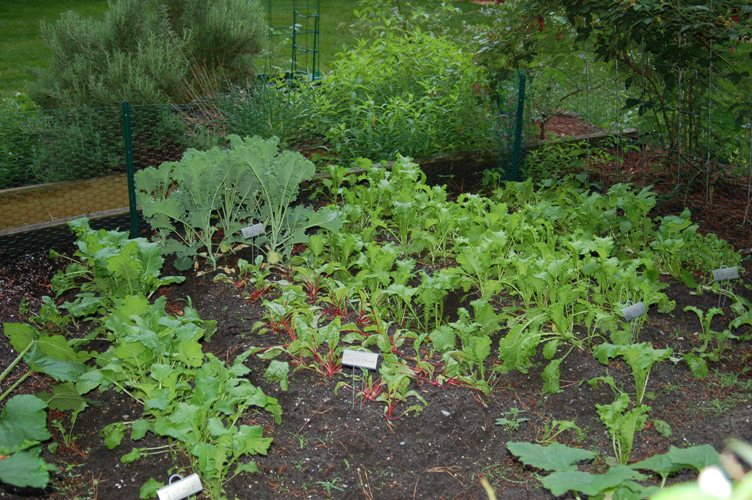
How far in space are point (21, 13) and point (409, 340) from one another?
30.7 ft

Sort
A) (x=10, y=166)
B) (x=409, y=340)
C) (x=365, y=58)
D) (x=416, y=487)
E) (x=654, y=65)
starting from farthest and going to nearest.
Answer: (x=365, y=58) → (x=654, y=65) → (x=10, y=166) → (x=409, y=340) → (x=416, y=487)

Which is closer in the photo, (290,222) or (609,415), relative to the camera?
(609,415)

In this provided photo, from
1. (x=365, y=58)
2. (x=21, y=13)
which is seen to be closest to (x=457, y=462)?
(x=365, y=58)

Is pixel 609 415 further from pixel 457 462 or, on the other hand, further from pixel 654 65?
pixel 654 65

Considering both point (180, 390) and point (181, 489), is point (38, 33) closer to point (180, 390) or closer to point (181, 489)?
point (180, 390)

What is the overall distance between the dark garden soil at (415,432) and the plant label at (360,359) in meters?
0.20

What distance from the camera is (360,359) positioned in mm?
3412

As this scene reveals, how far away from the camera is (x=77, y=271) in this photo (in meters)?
4.38

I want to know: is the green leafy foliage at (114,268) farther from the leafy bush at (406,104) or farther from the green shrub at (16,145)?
the leafy bush at (406,104)

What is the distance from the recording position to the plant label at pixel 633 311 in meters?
3.84

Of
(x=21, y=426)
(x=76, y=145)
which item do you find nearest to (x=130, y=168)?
(x=76, y=145)

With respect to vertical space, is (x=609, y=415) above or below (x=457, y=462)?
above

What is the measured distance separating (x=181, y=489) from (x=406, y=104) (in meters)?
3.80

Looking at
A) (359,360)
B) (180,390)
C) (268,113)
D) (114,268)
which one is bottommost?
(180,390)
